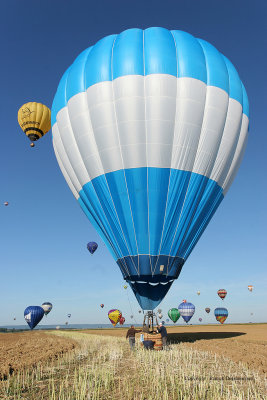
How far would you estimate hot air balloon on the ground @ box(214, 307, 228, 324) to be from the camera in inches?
2136

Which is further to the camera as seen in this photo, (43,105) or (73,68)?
(43,105)

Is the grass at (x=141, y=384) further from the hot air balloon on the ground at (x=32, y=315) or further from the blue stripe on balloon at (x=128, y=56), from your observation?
the hot air balloon on the ground at (x=32, y=315)

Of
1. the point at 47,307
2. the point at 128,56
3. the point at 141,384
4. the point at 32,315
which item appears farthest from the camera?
the point at 47,307

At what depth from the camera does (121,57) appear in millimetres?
17219

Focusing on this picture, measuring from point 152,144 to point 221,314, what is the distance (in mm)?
46892

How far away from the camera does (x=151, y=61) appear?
16.9 meters

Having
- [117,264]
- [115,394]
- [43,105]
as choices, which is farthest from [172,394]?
[43,105]

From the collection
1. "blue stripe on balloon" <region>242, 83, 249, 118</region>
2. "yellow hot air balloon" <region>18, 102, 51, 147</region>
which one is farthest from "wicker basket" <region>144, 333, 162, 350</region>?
"yellow hot air balloon" <region>18, 102, 51, 147</region>

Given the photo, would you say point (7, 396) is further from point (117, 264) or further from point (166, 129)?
point (166, 129)

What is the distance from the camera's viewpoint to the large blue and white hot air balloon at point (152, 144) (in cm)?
1608

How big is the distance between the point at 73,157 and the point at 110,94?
168 inches

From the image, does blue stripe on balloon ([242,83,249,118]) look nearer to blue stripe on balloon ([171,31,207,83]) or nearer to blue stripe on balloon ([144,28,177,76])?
blue stripe on balloon ([171,31,207,83])

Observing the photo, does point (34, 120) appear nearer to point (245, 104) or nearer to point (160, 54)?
point (160, 54)

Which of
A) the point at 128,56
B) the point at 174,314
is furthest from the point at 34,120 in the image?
the point at 174,314
